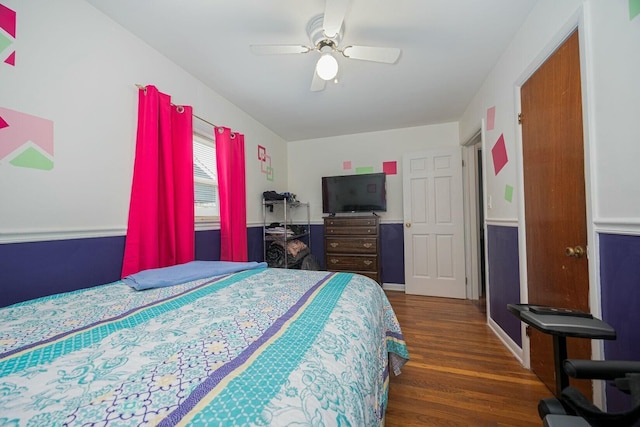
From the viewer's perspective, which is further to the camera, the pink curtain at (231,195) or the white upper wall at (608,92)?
the pink curtain at (231,195)

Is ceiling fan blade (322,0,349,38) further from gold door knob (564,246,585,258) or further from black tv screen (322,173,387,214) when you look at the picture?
black tv screen (322,173,387,214)

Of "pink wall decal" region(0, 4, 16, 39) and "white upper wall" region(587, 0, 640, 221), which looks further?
"pink wall decal" region(0, 4, 16, 39)

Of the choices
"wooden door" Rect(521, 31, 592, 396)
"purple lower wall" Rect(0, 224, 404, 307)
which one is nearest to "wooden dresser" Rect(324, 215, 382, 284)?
"wooden door" Rect(521, 31, 592, 396)

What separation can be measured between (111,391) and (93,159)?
5.21ft

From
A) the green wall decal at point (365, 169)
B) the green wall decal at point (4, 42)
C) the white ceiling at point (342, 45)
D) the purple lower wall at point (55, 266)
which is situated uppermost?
the white ceiling at point (342, 45)

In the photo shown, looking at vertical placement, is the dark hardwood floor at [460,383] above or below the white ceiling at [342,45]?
below

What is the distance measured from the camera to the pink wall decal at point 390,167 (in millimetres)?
3686

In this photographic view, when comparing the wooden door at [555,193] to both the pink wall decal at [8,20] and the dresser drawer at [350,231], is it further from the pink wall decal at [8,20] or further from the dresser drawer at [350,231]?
the pink wall decal at [8,20]

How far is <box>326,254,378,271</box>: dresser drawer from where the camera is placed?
131 inches

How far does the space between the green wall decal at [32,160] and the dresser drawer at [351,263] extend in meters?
2.84

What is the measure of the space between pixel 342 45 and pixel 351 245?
233 centimetres

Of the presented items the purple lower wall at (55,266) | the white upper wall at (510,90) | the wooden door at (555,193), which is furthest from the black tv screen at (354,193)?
the purple lower wall at (55,266)

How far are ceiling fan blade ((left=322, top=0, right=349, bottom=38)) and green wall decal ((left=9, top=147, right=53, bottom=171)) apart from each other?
1.69m

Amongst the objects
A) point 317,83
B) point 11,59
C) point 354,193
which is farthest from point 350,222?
point 11,59
